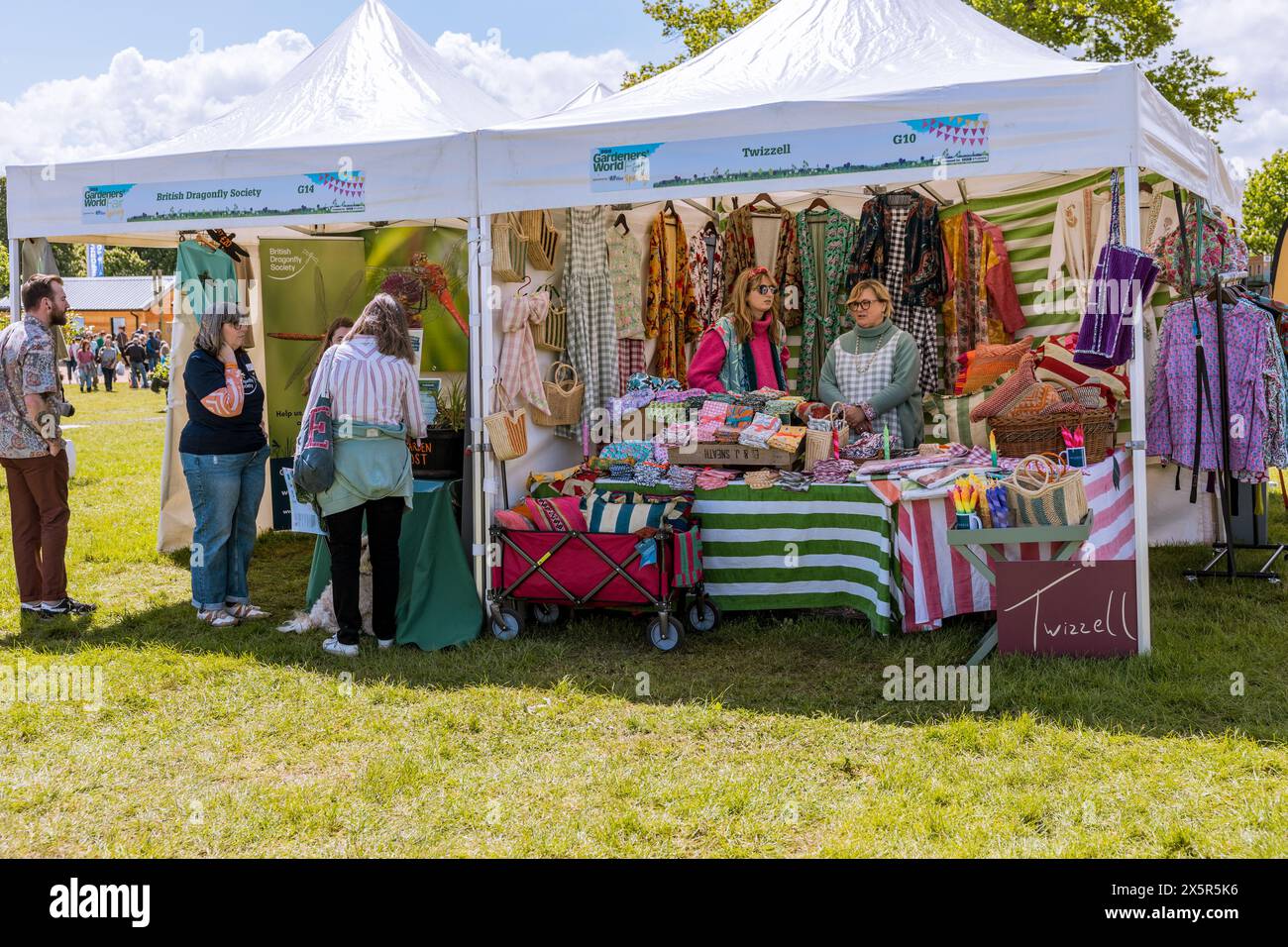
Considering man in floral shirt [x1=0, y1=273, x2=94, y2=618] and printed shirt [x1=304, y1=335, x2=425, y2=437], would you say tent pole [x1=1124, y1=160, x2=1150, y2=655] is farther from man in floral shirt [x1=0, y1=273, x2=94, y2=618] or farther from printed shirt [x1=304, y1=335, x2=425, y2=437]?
man in floral shirt [x1=0, y1=273, x2=94, y2=618]

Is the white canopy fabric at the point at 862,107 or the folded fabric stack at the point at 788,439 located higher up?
the white canopy fabric at the point at 862,107

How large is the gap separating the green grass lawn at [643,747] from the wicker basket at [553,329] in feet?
5.31

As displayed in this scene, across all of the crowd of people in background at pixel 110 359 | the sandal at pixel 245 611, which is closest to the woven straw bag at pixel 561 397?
the sandal at pixel 245 611

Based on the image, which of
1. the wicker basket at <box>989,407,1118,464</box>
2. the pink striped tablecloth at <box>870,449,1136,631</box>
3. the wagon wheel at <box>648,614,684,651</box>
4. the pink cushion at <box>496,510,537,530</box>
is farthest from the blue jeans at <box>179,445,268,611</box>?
the wicker basket at <box>989,407,1118,464</box>

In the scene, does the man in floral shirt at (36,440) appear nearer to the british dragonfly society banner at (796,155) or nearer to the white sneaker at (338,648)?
the white sneaker at (338,648)

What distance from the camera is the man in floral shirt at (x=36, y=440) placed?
5.40m

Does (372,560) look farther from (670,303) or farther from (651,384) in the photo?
(670,303)

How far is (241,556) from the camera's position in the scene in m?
5.84

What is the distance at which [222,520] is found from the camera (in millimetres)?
5582

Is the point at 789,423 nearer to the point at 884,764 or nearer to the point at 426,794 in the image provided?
the point at 884,764

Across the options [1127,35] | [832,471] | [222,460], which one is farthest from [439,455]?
[1127,35]

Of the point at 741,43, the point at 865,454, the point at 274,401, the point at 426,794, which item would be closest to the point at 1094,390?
the point at 865,454

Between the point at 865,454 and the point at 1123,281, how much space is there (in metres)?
1.49

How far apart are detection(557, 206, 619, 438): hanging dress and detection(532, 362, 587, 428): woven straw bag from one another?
7cm
